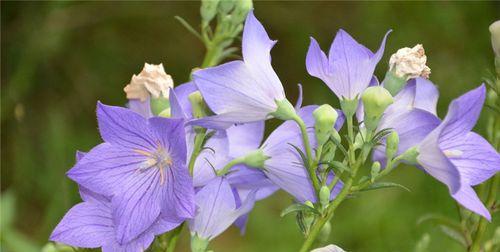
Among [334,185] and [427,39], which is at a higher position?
[334,185]

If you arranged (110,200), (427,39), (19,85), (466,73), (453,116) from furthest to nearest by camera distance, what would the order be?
(427,39), (466,73), (19,85), (110,200), (453,116)

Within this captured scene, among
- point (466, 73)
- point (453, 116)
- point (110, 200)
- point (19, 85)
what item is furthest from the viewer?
point (466, 73)

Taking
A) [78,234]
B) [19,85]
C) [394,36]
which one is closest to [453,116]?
[78,234]

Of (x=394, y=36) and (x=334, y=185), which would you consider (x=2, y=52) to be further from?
(x=334, y=185)

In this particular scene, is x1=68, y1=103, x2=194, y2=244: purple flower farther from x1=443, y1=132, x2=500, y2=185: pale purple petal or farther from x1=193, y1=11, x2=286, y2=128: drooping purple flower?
x1=443, y1=132, x2=500, y2=185: pale purple petal

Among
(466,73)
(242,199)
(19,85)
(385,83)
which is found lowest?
(466,73)

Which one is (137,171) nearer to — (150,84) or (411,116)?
(150,84)
